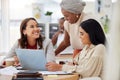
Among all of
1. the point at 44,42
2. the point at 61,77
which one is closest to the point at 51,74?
the point at 61,77

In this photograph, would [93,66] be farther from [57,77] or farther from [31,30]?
[31,30]

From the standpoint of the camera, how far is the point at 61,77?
1816mm

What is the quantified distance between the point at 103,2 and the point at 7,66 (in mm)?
1947

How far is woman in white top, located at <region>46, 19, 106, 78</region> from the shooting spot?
188cm

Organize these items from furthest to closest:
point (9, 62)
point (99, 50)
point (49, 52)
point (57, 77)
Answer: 1. point (49, 52)
2. point (9, 62)
3. point (99, 50)
4. point (57, 77)

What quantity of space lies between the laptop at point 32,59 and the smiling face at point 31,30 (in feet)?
1.47

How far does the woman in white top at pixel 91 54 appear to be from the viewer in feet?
6.17

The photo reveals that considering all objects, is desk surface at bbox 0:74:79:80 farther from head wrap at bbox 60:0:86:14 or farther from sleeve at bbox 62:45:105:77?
head wrap at bbox 60:0:86:14

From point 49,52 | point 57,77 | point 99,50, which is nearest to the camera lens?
point 57,77

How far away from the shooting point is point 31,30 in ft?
8.60

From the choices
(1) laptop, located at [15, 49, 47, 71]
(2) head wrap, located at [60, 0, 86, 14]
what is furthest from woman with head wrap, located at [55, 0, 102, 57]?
(1) laptop, located at [15, 49, 47, 71]

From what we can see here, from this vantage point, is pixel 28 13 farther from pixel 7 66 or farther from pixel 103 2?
pixel 7 66

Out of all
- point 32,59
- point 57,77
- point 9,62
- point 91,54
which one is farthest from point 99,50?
point 9,62

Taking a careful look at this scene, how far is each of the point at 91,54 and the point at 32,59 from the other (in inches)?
22.2
